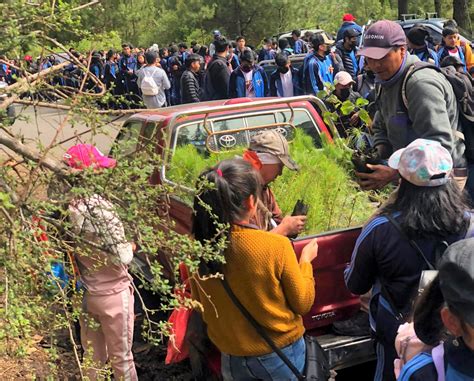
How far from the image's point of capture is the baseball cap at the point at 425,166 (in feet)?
8.04

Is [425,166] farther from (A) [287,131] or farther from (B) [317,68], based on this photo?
(B) [317,68]

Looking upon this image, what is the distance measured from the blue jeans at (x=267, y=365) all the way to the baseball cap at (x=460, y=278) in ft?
4.02

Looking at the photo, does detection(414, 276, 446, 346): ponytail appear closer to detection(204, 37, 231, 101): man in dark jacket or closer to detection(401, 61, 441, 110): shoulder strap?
detection(401, 61, 441, 110): shoulder strap

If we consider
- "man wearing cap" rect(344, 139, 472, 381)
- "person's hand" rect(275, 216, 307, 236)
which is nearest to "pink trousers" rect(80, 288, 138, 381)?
"person's hand" rect(275, 216, 307, 236)

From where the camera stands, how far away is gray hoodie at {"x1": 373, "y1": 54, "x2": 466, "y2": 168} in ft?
10.5

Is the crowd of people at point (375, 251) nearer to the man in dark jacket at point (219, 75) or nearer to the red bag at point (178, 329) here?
the red bag at point (178, 329)

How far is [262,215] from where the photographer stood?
3268 millimetres

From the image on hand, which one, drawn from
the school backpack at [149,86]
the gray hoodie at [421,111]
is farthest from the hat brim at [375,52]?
the school backpack at [149,86]

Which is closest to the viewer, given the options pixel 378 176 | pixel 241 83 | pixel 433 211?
pixel 433 211

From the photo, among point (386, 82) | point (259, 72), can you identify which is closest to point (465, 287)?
point (386, 82)

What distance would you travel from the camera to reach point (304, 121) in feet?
16.9

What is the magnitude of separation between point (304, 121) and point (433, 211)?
2.75 m

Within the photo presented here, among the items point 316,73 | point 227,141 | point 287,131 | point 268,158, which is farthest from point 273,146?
point 316,73

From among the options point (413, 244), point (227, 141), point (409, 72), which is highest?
point (409, 72)
